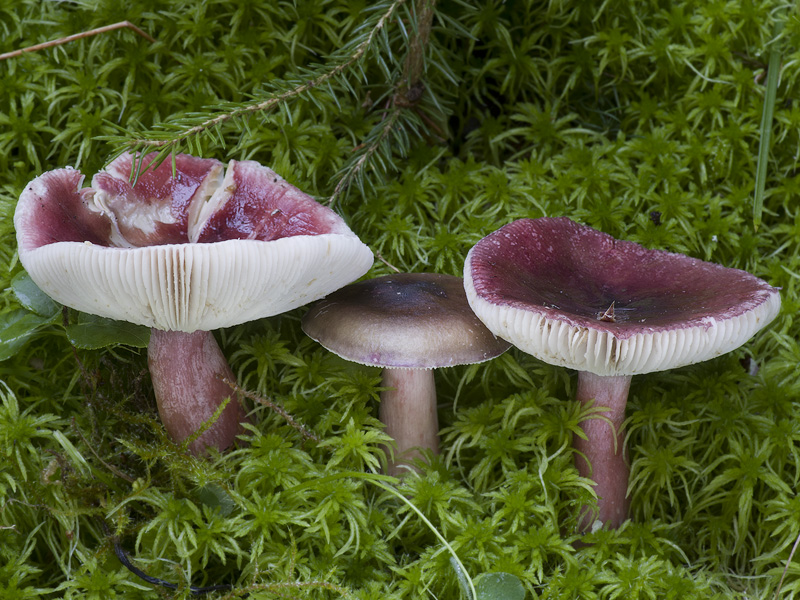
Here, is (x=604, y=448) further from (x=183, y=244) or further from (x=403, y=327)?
(x=183, y=244)

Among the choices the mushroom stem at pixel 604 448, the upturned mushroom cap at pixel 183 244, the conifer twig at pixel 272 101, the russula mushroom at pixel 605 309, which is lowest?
the mushroom stem at pixel 604 448

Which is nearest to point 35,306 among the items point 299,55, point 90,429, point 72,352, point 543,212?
point 72,352

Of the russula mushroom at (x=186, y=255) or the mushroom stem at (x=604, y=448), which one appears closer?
the russula mushroom at (x=186, y=255)

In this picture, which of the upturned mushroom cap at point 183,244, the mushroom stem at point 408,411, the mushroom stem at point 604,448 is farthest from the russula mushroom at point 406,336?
the mushroom stem at point 604,448

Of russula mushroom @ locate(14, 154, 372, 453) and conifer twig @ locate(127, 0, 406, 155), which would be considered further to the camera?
conifer twig @ locate(127, 0, 406, 155)

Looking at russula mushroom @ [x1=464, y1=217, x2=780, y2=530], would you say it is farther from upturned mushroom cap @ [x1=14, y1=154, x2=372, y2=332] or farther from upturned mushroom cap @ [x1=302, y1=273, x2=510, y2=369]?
upturned mushroom cap @ [x1=14, y1=154, x2=372, y2=332]

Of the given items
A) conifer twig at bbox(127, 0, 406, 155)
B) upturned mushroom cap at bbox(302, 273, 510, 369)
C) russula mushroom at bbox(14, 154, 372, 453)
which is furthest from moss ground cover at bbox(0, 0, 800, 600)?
upturned mushroom cap at bbox(302, 273, 510, 369)

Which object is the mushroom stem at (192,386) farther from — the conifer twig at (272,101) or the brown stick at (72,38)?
the brown stick at (72,38)

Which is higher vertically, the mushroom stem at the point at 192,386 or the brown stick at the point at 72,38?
the brown stick at the point at 72,38
